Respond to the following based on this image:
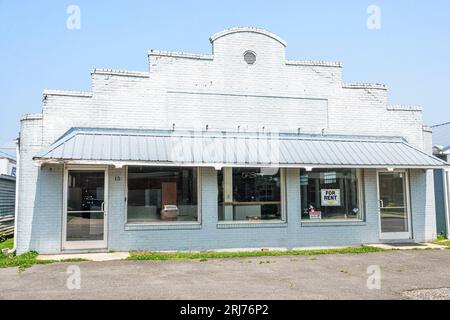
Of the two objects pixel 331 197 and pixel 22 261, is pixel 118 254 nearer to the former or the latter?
pixel 22 261

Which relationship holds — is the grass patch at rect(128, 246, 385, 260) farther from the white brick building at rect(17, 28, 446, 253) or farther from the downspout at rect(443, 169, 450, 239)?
the downspout at rect(443, 169, 450, 239)

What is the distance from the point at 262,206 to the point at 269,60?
14.6ft

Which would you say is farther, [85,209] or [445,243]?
[445,243]

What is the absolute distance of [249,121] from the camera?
527 inches

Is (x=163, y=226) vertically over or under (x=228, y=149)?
under

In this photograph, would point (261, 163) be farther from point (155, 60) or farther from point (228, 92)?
point (155, 60)

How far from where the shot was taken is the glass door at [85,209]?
1194 cm

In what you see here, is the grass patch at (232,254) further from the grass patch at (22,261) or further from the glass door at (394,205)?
the grass patch at (22,261)

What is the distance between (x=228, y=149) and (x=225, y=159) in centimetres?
49

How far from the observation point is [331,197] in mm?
13766

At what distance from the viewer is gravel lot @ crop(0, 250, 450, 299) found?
24.7 ft

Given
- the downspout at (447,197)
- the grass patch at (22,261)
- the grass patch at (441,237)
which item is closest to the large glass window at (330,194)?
the grass patch at (441,237)

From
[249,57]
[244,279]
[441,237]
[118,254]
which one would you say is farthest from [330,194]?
[118,254]
